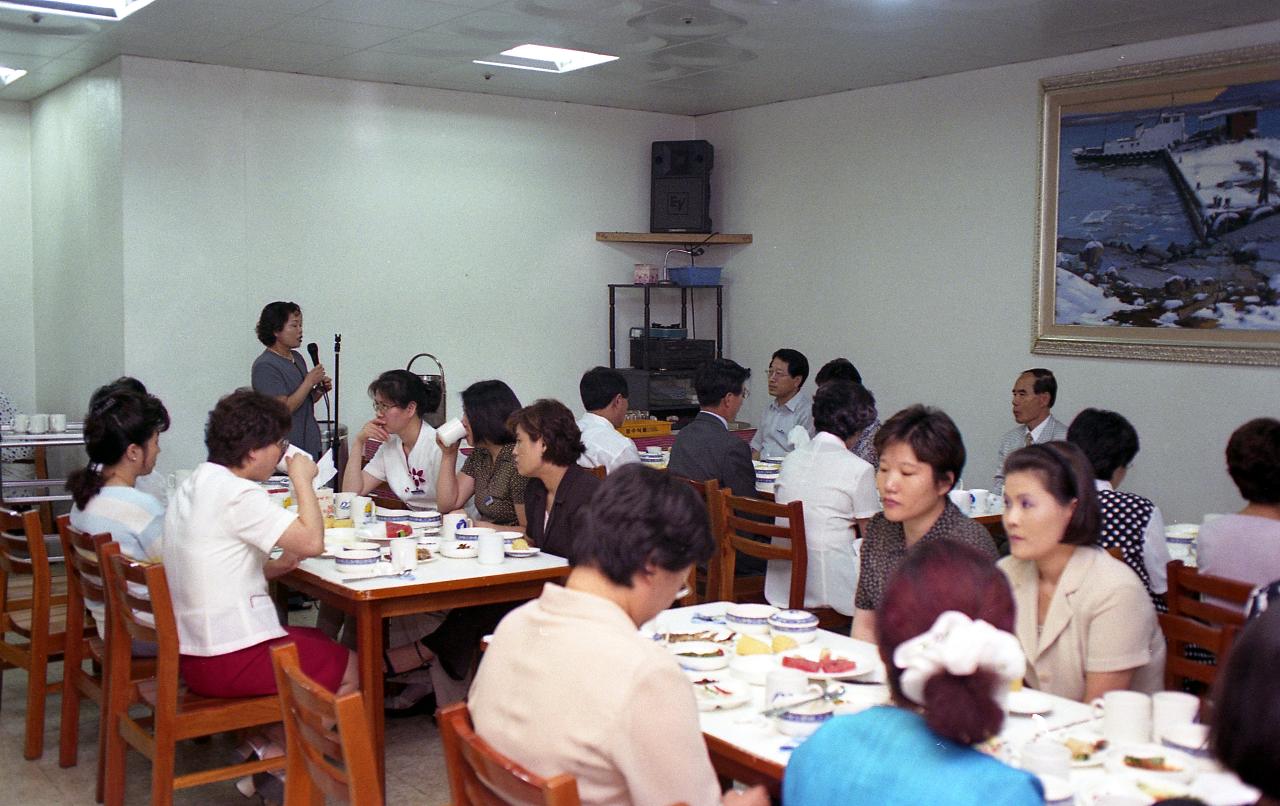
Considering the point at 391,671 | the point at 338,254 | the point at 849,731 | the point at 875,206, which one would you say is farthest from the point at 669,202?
the point at 849,731

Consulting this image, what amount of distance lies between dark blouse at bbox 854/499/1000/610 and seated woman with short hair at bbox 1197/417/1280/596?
0.71m

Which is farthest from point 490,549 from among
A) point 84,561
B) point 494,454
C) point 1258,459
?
point 1258,459

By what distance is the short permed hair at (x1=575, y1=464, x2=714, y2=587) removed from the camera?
207 cm

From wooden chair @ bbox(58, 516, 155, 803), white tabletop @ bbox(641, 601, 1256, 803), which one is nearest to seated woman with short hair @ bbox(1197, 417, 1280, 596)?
white tabletop @ bbox(641, 601, 1256, 803)

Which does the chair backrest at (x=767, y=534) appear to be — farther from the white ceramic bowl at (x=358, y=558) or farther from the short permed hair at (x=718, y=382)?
the white ceramic bowl at (x=358, y=558)

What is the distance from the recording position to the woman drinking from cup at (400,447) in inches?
200

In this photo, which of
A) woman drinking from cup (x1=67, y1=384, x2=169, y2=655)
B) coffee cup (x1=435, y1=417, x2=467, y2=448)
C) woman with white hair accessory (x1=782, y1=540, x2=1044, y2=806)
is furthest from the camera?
coffee cup (x1=435, y1=417, x2=467, y2=448)

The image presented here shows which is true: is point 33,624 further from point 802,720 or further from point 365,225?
point 365,225

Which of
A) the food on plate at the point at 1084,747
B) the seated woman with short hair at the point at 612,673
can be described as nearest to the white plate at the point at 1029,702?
the food on plate at the point at 1084,747

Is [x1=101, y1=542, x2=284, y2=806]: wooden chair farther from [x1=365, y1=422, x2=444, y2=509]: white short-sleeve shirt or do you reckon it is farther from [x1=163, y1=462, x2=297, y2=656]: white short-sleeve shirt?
[x1=365, y1=422, x2=444, y2=509]: white short-sleeve shirt

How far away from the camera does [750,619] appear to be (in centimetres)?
306

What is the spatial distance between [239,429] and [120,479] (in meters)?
0.78

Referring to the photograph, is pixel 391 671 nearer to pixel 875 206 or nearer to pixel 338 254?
pixel 338 254

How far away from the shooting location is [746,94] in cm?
815
